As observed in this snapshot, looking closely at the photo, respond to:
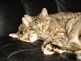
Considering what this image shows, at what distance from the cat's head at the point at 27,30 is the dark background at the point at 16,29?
7 centimetres

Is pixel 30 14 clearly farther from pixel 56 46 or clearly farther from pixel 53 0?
pixel 56 46

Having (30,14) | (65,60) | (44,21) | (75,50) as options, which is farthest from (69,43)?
(30,14)

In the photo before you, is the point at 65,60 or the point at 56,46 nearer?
the point at 65,60

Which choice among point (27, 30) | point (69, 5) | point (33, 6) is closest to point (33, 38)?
point (27, 30)

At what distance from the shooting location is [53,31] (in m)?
1.96

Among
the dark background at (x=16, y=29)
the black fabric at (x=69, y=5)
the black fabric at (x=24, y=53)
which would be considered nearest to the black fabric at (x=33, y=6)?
the dark background at (x=16, y=29)

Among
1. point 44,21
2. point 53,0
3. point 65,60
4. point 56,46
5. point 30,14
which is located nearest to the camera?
point 65,60

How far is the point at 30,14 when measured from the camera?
2365 mm

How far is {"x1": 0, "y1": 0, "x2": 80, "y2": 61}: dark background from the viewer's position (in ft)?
5.29

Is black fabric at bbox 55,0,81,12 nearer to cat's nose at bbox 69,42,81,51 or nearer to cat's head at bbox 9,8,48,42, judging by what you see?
cat's head at bbox 9,8,48,42

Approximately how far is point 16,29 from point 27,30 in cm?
16

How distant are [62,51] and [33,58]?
26 centimetres

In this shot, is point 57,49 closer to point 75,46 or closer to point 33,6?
point 75,46

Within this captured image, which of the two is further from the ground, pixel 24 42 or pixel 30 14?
pixel 30 14
